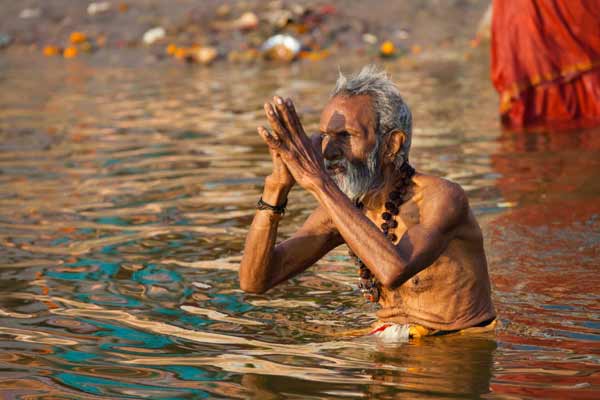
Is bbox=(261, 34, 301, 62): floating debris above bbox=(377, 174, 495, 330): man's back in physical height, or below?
above

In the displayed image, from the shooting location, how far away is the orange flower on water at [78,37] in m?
20.5

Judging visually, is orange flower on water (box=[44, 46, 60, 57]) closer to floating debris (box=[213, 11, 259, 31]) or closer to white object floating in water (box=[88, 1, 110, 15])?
white object floating in water (box=[88, 1, 110, 15])

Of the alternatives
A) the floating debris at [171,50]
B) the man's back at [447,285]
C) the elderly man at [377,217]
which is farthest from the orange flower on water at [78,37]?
the man's back at [447,285]

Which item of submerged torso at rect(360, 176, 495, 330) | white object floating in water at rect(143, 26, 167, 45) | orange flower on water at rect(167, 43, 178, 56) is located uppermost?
white object floating in water at rect(143, 26, 167, 45)

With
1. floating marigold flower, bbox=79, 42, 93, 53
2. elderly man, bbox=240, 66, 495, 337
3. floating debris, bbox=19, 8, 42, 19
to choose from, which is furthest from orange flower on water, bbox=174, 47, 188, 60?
elderly man, bbox=240, 66, 495, 337

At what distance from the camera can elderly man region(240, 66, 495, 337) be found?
14.1 ft

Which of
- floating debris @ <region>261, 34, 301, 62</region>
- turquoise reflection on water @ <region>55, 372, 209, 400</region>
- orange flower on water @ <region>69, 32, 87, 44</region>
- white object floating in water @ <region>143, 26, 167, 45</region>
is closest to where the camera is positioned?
turquoise reflection on water @ <region>55, 372, 209, 400</region>

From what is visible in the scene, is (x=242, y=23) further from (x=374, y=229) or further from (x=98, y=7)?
(x=374, y=229)

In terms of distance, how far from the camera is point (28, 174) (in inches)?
387

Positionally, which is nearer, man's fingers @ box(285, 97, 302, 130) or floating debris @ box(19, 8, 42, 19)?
man's fingers @ box(285, 97, 302, 130)

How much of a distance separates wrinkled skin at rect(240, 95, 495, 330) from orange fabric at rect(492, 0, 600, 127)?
656cm

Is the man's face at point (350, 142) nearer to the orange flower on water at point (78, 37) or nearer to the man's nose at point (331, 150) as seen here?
the man's nose at point (331, 150)

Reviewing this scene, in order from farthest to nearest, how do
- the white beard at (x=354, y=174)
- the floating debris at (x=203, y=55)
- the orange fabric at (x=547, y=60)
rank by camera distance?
the floating debris at (x=203, y=55)
the orange fabric at (x=547, y=60)
the white beard at (x=354, y=174)

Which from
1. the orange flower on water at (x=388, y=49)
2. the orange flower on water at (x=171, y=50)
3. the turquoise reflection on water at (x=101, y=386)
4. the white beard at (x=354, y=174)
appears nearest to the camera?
the turquoise reflection on water at (x=101, y=386)
